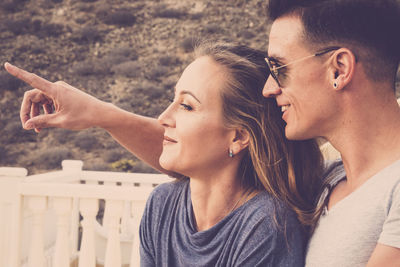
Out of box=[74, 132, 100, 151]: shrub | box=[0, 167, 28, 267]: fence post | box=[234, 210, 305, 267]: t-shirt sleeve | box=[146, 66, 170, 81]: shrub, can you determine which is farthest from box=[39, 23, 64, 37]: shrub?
box=[234, 210, 305, 267]: t-shirt sleeve

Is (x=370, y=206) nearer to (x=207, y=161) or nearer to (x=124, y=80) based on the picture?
(x=207, y=161)

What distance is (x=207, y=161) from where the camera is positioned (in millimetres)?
1463

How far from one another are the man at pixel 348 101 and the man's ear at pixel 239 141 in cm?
20

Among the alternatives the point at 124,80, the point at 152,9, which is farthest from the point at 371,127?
the point at 152,9

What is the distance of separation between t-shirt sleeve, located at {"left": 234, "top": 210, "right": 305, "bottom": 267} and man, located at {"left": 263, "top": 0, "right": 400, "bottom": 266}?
0.16 ft

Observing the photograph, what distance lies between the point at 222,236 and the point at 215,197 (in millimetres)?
154

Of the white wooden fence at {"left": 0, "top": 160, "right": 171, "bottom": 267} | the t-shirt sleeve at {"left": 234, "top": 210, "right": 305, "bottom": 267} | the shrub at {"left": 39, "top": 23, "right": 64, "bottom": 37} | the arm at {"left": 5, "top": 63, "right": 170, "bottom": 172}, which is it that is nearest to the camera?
the t-shirt sleeve at {"left": 234, "top": 210, "right": 305, "bottom": 267}

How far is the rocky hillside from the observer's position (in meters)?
12.6

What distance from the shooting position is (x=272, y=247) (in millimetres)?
1309

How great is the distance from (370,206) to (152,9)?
15155 millimetres

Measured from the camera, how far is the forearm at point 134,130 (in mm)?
1747

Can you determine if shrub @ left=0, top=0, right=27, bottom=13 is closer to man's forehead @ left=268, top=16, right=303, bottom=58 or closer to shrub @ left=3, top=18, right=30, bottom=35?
shrub @ left=3, top=18, right=30, bottom=35

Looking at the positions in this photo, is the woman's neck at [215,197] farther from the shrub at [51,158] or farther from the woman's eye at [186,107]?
the shrub at [51,158]

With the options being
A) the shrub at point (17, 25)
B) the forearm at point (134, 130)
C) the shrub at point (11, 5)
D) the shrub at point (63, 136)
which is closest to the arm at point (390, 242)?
the forearm at point (134, 130)
